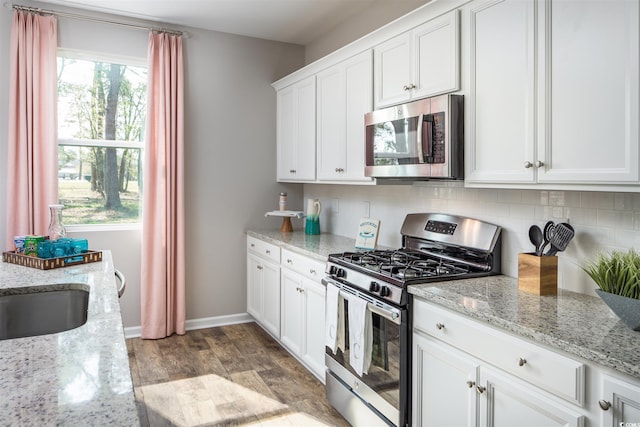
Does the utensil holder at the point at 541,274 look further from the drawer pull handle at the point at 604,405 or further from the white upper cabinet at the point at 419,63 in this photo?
the white upper cabinet at the point at 419,63

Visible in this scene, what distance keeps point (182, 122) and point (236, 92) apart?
0.63 m

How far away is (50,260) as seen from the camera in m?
2.19

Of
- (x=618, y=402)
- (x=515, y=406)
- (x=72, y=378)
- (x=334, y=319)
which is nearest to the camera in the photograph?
(x=72, y=378)

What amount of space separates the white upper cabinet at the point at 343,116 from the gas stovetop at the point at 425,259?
497 mm

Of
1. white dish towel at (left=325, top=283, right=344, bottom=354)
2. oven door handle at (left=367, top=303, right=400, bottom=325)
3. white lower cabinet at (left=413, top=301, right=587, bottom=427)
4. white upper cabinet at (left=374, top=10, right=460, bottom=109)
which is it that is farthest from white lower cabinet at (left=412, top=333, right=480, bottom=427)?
white upper cabinet at (left=374, top=10, right=460, bottom=109)

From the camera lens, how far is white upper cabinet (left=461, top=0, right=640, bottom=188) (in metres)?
1.57

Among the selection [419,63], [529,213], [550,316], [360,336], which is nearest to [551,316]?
[550,316]

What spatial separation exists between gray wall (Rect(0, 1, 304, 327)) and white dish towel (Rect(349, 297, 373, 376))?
2150mm

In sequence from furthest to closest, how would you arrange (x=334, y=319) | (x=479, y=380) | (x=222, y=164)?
(x=222, y=164), (x=334, y=319), (x=479, y=380)

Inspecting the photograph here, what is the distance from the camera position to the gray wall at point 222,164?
4062mm

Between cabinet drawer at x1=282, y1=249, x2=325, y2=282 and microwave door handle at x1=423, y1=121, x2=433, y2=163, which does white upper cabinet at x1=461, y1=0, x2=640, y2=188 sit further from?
cabinet drawer at x1=282, y1=249, x2=325, y2=282

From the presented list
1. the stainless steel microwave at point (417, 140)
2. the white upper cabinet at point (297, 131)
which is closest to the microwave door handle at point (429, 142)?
the stainless steel microwave at point (417, 140)

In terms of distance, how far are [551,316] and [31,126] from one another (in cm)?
362

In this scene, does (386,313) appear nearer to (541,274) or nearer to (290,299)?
(541,274)
